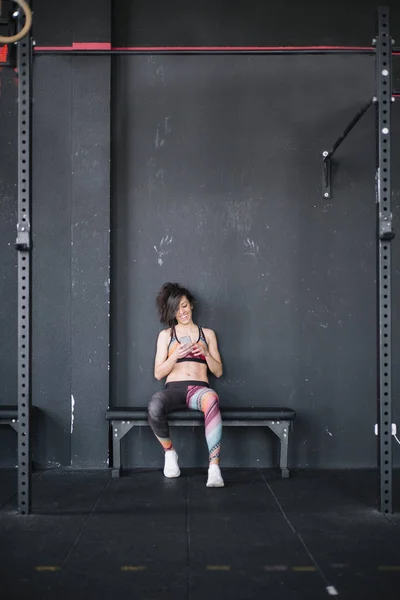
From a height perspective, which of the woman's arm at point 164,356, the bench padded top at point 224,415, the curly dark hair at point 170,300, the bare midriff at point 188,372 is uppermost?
the curly dark hair at point 170,300

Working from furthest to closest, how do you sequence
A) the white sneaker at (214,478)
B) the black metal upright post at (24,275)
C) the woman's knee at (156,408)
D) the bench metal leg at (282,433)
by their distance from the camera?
the bench metal leg at (282,433) → the woman's knee at (156,408) → the white sneaker at (214,478) → the black metal upright post at (24,275)

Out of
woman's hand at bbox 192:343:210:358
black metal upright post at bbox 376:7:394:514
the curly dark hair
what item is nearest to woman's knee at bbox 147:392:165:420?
woman's hand at bbox 192:343:210:358

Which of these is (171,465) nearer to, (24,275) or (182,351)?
(182,351)

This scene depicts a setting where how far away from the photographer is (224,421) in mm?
4371

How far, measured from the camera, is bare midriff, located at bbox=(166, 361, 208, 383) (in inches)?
177

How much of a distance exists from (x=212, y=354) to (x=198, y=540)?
179cm

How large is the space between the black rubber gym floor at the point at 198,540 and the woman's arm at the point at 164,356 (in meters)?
0.74

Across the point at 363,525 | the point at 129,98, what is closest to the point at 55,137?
the point at 129,98

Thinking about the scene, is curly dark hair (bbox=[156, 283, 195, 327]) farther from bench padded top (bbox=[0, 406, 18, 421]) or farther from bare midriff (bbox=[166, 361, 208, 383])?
bench padded top (bbox=[0, 406, 18, 421])

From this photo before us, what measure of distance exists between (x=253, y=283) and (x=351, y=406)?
3.87 ft

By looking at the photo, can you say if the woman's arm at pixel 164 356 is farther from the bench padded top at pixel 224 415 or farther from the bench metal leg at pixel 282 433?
the bench metal leg at pixel 282 433

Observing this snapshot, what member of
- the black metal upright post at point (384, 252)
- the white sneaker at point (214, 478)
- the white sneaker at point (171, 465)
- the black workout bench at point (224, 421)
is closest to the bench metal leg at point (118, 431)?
the black workout bench at point (224, 421)

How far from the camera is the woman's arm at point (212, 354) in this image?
455 centimetres

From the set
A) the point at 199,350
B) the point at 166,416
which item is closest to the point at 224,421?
the point at 166,416
